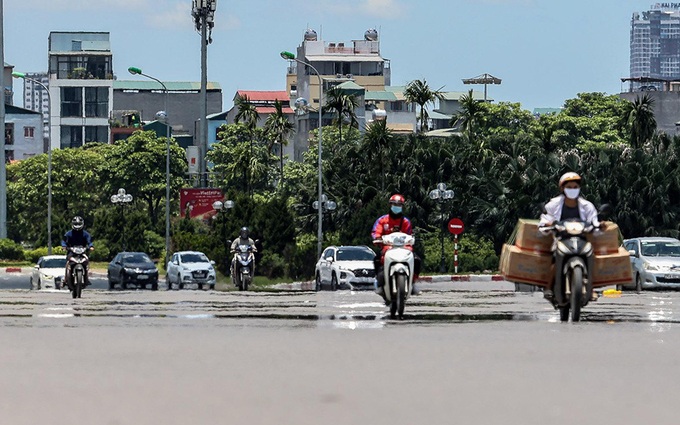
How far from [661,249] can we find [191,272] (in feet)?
52.4

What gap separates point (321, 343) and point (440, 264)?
180 feet

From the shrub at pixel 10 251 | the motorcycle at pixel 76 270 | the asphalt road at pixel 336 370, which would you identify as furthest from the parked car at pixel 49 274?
the shrub at pixel 10 251

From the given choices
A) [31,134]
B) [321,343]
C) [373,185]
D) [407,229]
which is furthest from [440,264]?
[31,134]

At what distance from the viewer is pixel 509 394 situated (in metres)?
10.2

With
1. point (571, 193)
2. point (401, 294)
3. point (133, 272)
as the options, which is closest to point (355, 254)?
point (133, 272)

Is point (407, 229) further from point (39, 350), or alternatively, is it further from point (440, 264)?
point (440, 264)

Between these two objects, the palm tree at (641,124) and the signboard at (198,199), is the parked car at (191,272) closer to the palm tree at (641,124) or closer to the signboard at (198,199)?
the signboard at (198,199)

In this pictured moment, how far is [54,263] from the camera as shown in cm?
5016

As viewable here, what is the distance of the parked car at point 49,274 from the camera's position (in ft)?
161

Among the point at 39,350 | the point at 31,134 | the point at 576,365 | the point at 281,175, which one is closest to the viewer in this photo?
the point at 576,365

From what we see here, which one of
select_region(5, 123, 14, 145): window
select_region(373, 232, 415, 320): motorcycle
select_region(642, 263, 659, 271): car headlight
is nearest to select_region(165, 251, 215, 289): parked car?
select_region(642, 263, 659, 271): car headlight

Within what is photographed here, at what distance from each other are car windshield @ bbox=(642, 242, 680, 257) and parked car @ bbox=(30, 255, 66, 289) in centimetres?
1846

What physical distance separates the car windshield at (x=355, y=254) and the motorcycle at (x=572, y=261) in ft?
82.7

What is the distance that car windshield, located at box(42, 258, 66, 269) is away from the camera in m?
49.8
